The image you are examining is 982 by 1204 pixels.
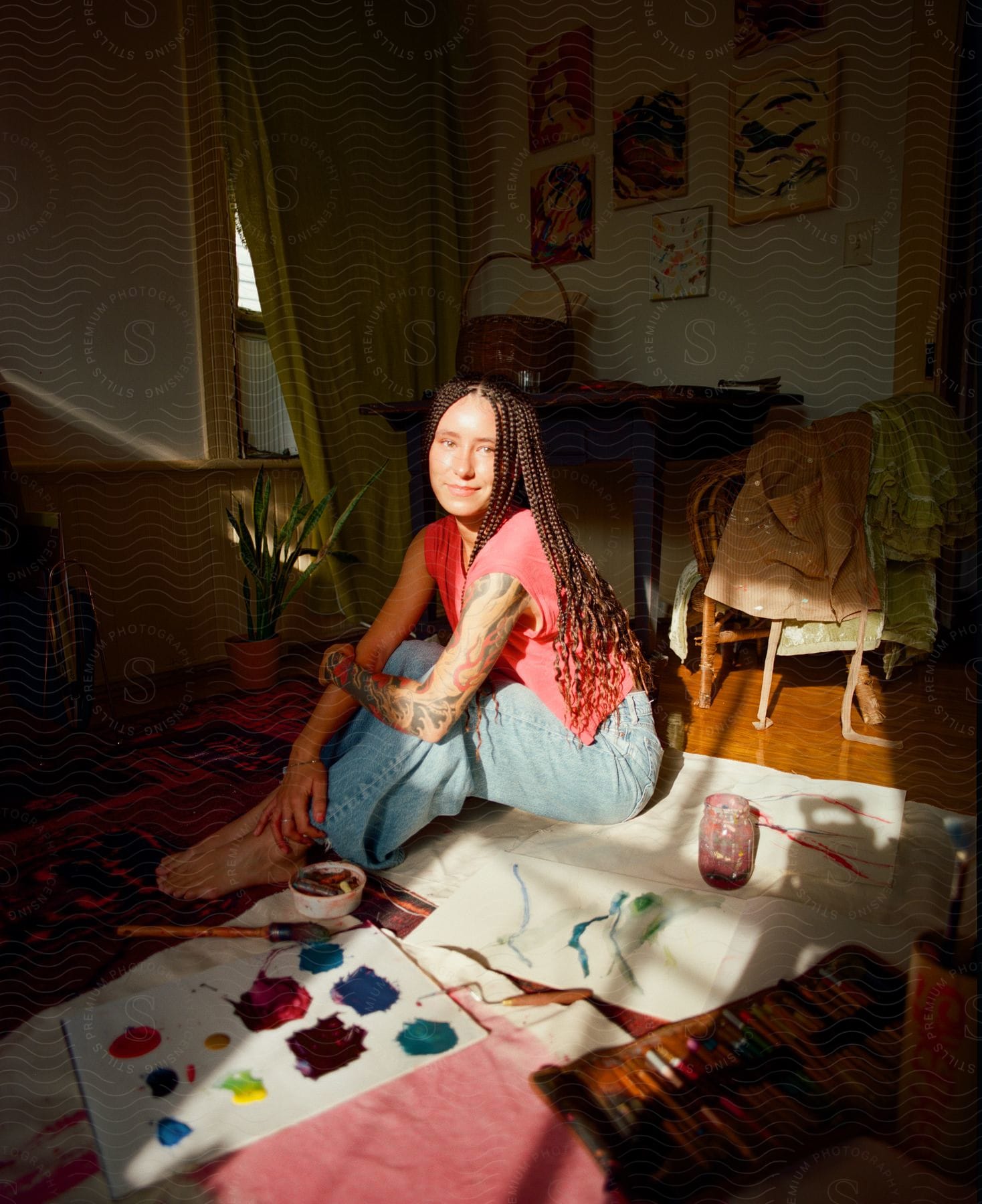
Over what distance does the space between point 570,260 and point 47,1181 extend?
8.88 feet

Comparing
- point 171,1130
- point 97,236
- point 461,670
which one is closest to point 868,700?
point 461,670

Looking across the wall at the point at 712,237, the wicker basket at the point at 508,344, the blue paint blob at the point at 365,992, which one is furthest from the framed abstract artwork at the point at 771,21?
the blue paint blob at the point at 365,992

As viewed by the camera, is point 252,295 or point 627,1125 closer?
point 627,1125

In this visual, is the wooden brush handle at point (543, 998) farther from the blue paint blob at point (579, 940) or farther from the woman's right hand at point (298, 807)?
the woman's right hand at point (298, 807)

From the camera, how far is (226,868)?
3.78 ft

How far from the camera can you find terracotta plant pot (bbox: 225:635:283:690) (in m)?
2.11

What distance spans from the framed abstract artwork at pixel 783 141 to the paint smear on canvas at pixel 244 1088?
235 cm

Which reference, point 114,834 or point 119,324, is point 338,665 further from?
point 119,324

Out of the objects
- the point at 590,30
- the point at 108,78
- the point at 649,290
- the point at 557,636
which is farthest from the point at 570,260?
the point at 557,636

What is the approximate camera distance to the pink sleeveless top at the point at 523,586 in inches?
44.0

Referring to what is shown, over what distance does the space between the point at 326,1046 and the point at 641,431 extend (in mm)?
1436

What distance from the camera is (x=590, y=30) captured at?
251cm

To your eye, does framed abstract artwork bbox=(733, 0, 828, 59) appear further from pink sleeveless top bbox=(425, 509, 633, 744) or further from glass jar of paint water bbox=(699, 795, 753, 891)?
glass jar of paint water bbox=(699, 795, 753, 891)

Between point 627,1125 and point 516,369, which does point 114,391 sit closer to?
point 516,369
